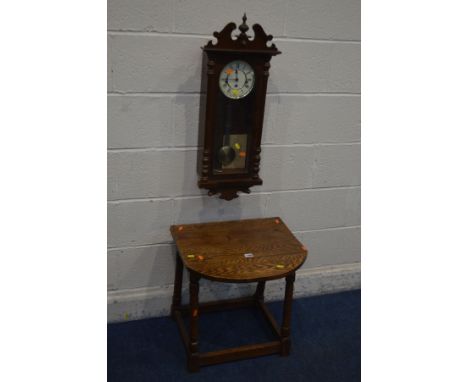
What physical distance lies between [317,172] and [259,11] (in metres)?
0.77

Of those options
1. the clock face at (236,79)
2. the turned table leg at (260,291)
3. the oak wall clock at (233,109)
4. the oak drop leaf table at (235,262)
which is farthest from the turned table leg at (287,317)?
the clock face at (236,79)

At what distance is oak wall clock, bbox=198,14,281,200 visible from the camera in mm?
1894

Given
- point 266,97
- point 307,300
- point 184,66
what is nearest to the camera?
point 184,66

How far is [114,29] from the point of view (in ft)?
6.11

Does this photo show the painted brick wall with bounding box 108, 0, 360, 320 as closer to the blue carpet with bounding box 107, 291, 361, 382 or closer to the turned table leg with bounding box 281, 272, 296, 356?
the blue carpet with bounding box 107, 291, 361, 382

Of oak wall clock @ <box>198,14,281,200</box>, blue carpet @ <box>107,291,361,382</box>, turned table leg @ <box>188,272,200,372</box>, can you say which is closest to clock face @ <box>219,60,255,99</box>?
oak wall clock @ <box>198,14,281,200</box>

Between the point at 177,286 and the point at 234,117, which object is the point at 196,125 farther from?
the point at 177,286

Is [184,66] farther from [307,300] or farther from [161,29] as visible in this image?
[307,300]

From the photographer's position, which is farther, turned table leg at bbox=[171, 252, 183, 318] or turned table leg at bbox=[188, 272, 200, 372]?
turned table leg at bbox=[171, 252, 183, 318]

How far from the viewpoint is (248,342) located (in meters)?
2.23

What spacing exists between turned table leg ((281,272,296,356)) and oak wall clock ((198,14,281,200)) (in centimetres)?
44

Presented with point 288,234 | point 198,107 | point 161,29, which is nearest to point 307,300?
point 288,234

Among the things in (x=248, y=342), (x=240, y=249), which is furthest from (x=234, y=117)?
(x=248, y=342)

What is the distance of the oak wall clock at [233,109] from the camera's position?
1.89m
